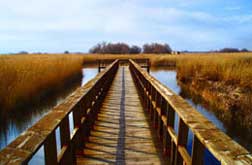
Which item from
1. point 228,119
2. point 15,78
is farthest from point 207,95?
point 15,78

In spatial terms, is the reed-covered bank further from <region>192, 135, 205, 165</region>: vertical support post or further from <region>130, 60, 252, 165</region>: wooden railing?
<region>192, 135, 205, 165</region>: vertical support post

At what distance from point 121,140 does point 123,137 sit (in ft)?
0.38

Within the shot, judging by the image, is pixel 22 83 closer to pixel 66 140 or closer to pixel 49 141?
pixel 66 140

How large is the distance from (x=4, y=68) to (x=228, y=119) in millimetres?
6954

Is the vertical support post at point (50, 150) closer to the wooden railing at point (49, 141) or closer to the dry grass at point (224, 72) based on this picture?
the wooden railing at point (49, 141)

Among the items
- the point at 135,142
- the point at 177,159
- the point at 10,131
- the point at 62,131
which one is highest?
the point at 62,131

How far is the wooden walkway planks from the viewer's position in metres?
2.66

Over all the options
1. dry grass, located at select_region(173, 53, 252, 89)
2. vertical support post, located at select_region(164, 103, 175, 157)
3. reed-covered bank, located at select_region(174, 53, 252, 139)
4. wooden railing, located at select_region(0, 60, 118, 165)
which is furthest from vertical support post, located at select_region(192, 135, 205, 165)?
dry grass, located at select_region(173, 53, 252, 89)

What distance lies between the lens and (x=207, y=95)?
8180mm

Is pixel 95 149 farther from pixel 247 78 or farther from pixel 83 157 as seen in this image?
pixel 247 78

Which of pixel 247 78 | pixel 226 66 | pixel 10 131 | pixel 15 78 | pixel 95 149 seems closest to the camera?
pixel 95 149

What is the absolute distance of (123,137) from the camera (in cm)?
334

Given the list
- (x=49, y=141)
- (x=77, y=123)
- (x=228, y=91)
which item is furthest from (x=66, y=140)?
(x=228, y=91)

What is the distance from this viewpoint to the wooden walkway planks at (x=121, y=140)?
266 cm
